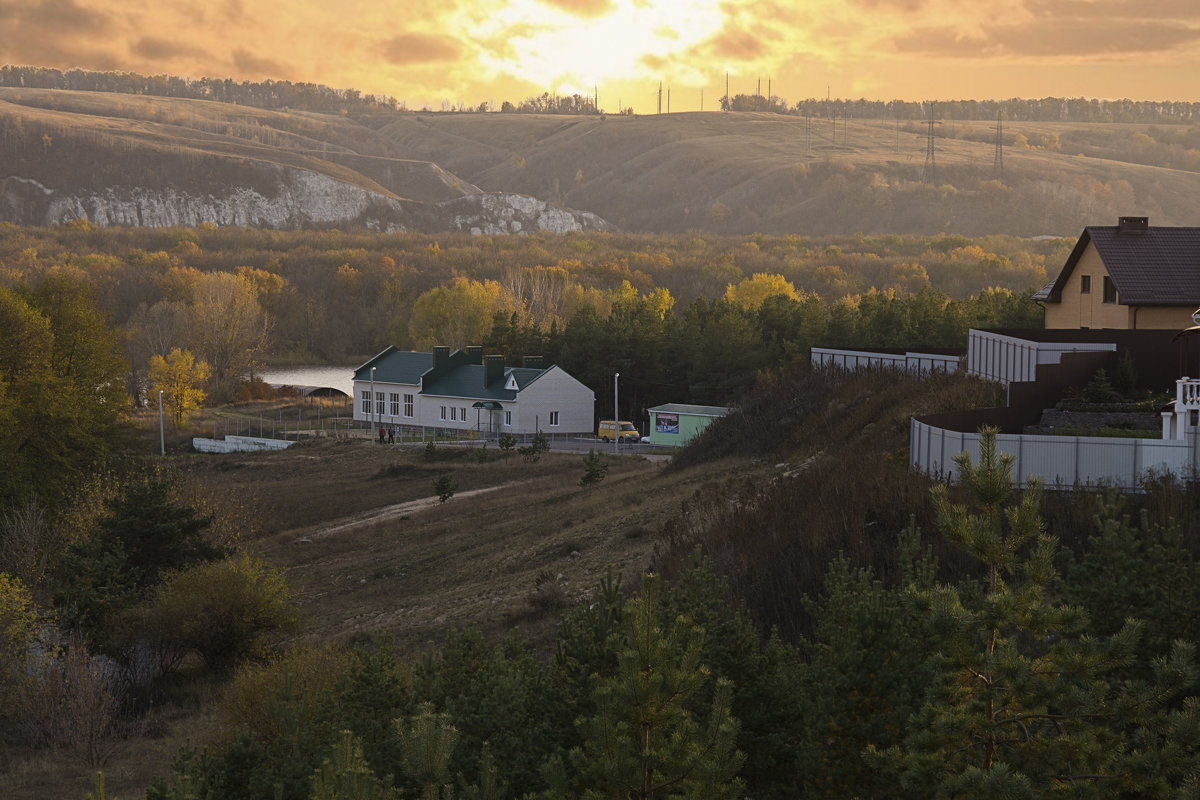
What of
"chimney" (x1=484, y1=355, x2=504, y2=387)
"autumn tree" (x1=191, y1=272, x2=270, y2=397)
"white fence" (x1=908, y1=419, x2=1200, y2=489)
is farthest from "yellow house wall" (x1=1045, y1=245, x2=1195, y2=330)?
"autumn tree" (x1=191, y1=272, x2=270, y2=397)

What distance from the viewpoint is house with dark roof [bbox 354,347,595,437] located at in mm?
77500

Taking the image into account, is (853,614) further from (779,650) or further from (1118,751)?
(1118,751)

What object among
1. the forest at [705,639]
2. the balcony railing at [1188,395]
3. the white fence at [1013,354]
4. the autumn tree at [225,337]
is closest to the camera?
the forest at [705,639]

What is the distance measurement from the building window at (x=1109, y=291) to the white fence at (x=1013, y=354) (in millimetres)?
6001

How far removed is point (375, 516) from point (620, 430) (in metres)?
24.1

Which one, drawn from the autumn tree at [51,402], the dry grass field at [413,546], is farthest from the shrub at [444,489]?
the autumn tree at [51,402]

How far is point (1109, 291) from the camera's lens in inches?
1564

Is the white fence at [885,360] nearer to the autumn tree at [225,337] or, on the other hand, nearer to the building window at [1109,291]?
the building window at [1109,291]

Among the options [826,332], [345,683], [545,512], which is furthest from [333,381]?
[345,683]

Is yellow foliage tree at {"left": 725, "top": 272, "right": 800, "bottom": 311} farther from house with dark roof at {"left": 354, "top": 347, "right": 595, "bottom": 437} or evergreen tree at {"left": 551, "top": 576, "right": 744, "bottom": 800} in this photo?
evergreen tree at {"left": 551, "top": 576, "right": 744, "bottom": 800}

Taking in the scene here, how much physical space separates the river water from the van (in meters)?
42.3

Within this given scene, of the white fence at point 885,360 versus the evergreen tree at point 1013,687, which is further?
the white fence at point 885,360

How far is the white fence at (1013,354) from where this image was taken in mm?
30594

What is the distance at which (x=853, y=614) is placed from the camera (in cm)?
1403
